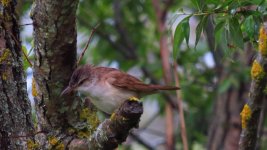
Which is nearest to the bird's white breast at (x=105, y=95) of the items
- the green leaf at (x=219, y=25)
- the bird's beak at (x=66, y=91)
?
the bird's beak at (x=66, y=91)

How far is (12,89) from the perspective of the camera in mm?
2828

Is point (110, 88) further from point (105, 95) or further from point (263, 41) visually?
point (263, 41)

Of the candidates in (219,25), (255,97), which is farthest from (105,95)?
(255,97)

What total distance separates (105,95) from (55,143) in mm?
888

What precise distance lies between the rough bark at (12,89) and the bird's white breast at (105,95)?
78cm

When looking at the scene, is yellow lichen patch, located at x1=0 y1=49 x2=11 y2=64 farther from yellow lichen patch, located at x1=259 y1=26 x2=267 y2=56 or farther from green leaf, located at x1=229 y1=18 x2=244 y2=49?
yellow lichen patch, located at x1=259 y1=26 x2=267 y2=56

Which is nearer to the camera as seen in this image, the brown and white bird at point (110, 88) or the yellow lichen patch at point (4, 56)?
the yellow lichen patch at point (4, 56)

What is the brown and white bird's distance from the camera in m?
3.76

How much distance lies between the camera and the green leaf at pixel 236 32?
260 centimetres

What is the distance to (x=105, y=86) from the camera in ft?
13.0

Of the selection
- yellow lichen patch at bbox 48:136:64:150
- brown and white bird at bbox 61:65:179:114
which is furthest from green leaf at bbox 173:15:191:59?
brown and white bird at bbox 61:65:179:114

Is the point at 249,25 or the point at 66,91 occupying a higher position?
the point at 249,25

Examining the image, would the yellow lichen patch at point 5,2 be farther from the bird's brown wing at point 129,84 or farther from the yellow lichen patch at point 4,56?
the bird's brown wing at point 129,84

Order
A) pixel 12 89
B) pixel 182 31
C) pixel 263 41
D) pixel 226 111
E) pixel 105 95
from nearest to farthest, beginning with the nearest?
pixel 263 41, pixel 182 31, pixel 12 89, pixel 105 95, pixel 226 111
